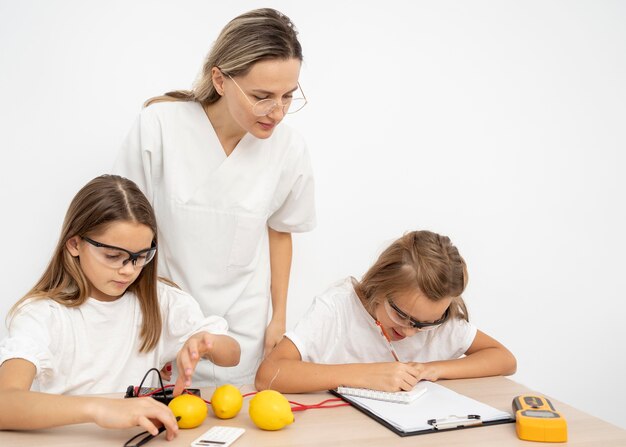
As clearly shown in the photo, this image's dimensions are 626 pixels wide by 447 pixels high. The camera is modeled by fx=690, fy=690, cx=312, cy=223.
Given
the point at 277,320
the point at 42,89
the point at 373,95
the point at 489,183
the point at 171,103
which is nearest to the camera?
the point at 171,103

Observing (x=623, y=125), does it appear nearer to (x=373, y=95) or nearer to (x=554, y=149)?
(x=554, y=149)

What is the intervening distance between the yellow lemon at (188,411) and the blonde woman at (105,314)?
0.29ft

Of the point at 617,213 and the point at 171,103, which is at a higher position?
the point at 171,103

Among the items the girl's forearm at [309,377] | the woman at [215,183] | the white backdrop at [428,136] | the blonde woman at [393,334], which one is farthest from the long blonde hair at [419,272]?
the white backdrop at [428,136]

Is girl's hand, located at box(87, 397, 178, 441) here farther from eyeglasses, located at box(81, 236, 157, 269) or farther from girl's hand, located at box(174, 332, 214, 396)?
eyeglasses, located at box(81, 236, 157, 269)

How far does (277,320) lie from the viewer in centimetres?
215

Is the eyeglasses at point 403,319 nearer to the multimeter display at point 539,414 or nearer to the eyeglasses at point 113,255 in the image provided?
the multimeter display at point 539,414

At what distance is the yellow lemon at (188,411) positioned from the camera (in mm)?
1299

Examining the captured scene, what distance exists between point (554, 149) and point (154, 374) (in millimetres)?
2067

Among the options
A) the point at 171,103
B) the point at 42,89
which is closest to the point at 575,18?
the point at 171,103

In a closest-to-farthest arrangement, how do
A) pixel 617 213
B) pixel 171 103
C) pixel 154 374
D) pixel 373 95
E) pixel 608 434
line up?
pixel 608 434 < pixel 154 374 < pixel 171 103 < pixel 373 95 < pixel 617 213

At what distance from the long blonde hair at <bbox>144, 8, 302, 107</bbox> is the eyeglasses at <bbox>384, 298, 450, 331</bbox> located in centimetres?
69

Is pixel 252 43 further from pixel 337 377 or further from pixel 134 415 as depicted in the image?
pixel 134 415

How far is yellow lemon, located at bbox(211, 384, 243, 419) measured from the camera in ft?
4.45
